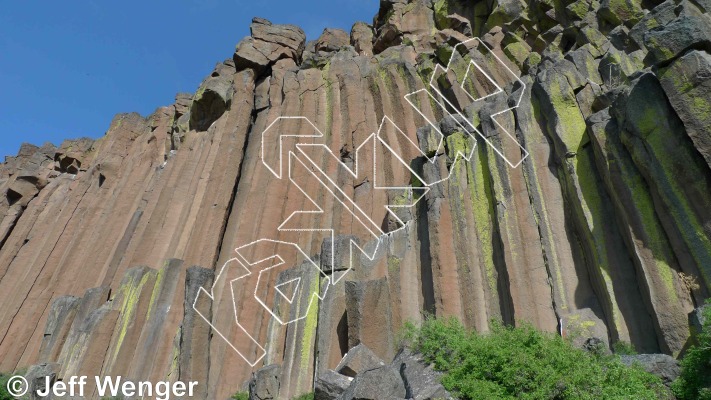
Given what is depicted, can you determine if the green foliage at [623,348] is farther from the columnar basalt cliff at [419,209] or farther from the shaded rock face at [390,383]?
the shaded rock face at [390,383]

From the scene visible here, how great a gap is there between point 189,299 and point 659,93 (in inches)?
581

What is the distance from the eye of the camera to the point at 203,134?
30172 mm

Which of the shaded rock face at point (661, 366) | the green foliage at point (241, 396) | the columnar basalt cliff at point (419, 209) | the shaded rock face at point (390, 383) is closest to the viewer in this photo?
the shaded rock face at point (661, 366)

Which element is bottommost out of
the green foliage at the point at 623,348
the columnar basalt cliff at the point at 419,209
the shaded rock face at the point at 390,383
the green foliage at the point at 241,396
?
the shaded rock face at the point at 390,383

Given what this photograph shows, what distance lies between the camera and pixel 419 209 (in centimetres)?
1731

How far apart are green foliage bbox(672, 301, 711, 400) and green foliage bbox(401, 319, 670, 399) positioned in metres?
0.24

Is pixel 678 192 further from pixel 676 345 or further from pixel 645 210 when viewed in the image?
pixel 676 345

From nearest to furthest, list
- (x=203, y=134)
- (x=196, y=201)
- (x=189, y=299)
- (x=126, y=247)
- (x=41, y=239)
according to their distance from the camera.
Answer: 1. (x=189, y=299)
2. (x=196, y=201)
3. (x=126, y=247)
4. (x=203, y=134)
5. (x=41, y=239)

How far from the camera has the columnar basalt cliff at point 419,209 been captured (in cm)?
1135

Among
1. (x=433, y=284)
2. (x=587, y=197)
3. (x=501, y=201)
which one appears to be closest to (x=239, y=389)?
(x=433, y=284)

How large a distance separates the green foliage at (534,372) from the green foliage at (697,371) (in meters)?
0.24

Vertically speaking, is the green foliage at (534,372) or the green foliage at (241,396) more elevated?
the green foliage at (241,396)
